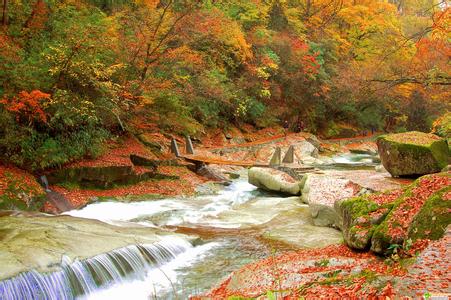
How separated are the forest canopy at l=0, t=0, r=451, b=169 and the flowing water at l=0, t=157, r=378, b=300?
10.9 ft

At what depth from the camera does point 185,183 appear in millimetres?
16531

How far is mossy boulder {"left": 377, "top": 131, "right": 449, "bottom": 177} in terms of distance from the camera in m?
12.6

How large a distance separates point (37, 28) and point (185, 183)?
8572 millimetres

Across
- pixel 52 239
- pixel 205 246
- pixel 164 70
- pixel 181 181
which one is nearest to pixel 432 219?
pixel 205 246

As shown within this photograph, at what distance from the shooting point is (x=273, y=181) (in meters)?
16.4

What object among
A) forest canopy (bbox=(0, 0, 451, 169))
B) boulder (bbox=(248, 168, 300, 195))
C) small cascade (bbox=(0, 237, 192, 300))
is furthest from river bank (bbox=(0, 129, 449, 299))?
forest canopy (bbox=(0, 0, 451, 169))

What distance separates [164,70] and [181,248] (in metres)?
11.0

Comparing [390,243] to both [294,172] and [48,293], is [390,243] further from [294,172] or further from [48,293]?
[294,172]

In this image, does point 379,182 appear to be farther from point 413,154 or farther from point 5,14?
point 5,14

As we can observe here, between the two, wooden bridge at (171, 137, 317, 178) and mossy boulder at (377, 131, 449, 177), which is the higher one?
mossy boulder at (377, 131, 449, 177)

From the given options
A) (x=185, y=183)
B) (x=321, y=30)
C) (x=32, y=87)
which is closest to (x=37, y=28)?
(x=32, y=87)

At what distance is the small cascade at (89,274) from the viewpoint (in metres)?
6.23

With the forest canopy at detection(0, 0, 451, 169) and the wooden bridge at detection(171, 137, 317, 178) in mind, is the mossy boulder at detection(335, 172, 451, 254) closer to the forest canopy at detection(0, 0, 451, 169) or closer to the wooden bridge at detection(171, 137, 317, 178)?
the forest canopy at detection(0, 0, 451, 169)

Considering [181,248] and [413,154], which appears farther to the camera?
[413,154]
